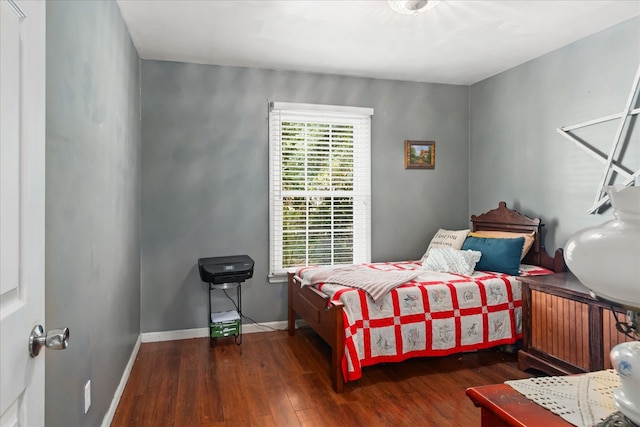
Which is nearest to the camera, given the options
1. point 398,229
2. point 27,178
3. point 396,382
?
point 27,178

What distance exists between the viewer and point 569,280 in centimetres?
291

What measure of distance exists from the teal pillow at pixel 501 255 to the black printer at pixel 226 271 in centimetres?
210

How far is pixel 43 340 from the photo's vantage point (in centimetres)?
94

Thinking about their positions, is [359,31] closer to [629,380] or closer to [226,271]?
[226,271]

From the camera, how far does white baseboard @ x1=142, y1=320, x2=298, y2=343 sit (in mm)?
3707

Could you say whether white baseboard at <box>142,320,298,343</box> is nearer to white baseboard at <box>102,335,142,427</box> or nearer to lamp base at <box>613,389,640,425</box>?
white baseboard at <box>102,335,142,427</box>

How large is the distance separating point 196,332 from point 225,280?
80 centimetres

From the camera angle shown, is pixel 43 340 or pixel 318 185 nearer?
pixel 43 340

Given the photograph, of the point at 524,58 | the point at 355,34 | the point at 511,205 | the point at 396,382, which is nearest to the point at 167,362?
the point at 396,382

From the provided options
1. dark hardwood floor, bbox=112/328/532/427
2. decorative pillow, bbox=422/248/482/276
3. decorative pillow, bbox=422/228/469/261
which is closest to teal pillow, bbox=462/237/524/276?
decorative pillow, bbox=422/248/482/276

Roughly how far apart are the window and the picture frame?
48 cm

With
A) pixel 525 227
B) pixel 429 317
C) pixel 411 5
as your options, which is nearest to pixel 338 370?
pixel 429 317

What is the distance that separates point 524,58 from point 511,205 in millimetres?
1428

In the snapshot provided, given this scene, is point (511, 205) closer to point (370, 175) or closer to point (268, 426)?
point (370, 175)
